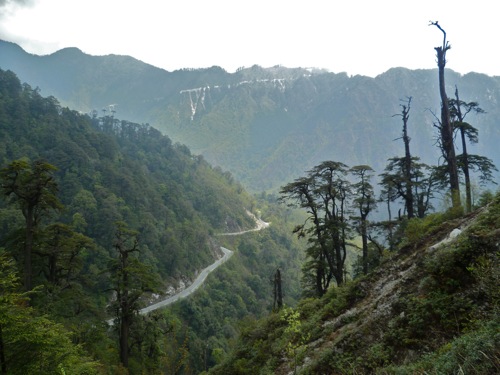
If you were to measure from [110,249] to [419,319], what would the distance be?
59931 mm

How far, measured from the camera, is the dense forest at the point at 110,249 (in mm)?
15297

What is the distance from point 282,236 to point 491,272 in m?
114

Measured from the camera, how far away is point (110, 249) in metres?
59.2

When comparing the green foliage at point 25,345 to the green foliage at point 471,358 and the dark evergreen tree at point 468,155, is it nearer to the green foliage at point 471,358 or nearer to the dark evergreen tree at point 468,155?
the green foliage at point 471,358

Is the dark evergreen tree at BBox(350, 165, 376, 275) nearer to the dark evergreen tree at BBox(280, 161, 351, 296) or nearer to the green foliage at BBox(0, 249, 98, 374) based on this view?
the dark evergreen tree at BBox(280, 161, 351, 296)

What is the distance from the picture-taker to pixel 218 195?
125 meters

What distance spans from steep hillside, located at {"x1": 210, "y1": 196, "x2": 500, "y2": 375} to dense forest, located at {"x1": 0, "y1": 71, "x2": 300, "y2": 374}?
5251mm

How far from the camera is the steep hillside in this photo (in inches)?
196

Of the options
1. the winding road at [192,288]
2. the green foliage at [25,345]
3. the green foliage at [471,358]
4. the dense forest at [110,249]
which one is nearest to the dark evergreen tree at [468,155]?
the green foliage at [471,358]

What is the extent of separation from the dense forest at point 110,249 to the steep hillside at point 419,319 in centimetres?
525

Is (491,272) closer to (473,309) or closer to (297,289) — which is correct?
(473,309)

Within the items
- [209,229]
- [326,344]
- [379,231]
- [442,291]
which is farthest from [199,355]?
[209,229]

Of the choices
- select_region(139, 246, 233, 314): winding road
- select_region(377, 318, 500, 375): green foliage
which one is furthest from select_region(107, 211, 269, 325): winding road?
select_region(377, 318, 500, 375): green foliage

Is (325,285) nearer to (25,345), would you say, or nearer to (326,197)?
(326,197)
